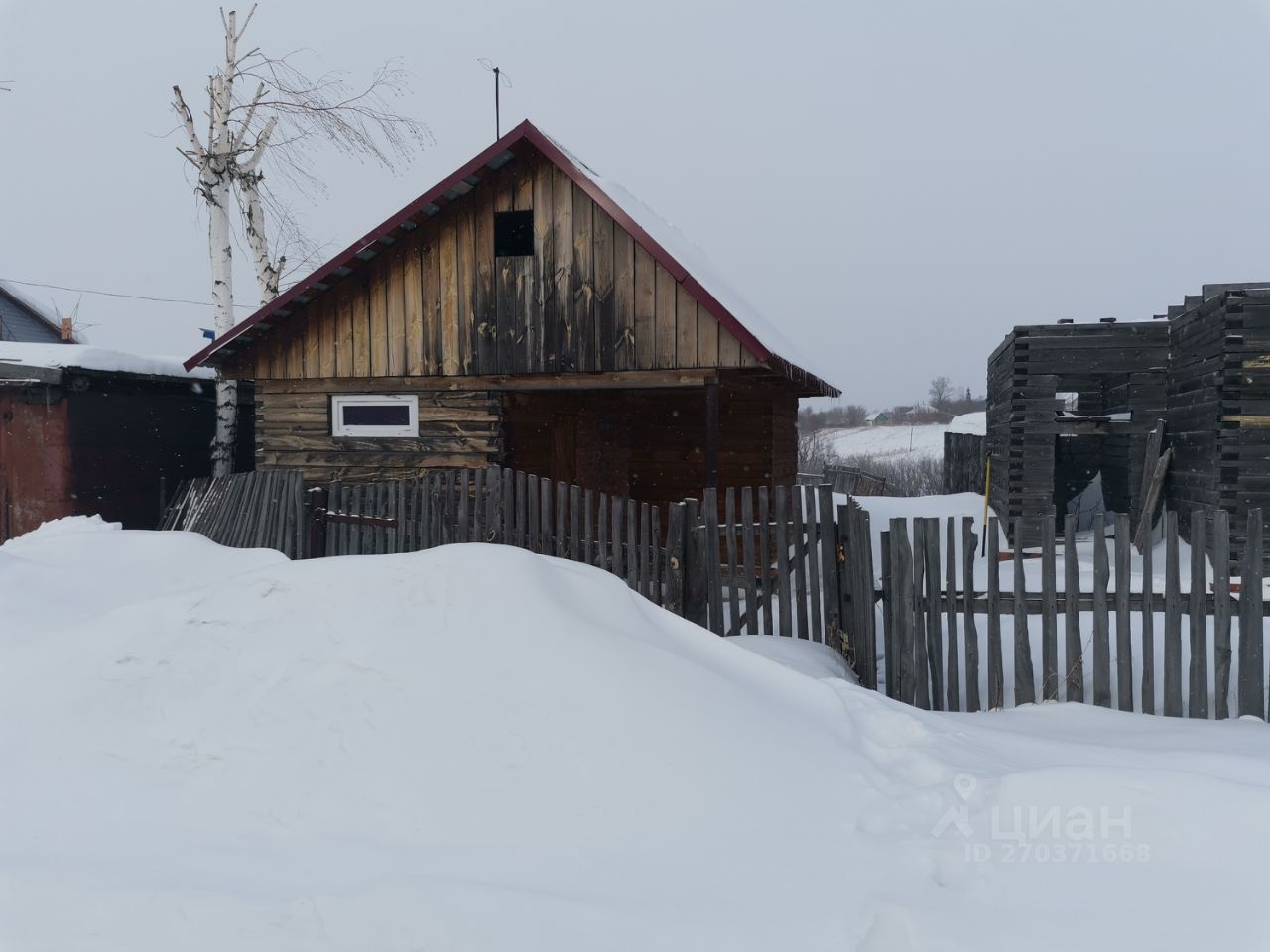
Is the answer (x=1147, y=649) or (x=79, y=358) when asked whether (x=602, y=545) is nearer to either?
(x=1147, y=649)

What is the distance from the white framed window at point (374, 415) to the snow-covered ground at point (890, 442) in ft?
181

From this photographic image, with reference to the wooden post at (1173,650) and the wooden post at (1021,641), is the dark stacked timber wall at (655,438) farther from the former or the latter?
the wooden post at (1173,650)

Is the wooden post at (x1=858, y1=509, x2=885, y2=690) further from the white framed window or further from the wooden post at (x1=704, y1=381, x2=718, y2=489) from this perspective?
the white framed window

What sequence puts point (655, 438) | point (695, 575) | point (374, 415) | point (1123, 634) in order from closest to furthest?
1. point (1123, 634)
2. point (695, 575)
3. point (374, 415)
4. point (655, 438)

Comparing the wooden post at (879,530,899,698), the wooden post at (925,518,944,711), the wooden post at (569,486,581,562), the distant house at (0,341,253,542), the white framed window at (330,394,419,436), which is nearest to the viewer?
the wooden post at (925,518,944,711)

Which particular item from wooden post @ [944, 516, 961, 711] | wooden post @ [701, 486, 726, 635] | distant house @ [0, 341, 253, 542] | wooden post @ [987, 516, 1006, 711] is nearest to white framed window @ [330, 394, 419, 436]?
distant house @ [0, 341, 253, 542]

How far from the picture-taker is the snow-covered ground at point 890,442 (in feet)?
218

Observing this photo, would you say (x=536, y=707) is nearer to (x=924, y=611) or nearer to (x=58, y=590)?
(x=924, y=611)

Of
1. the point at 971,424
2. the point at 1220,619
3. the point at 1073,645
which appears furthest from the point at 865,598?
the point at 971,424

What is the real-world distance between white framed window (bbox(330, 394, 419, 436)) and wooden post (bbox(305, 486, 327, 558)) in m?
1.32

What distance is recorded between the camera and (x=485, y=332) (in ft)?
34.4

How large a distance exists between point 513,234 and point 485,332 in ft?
4.75

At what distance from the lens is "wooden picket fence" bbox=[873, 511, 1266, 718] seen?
17.8 feet

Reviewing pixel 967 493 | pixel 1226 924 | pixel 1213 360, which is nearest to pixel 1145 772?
pixel 1226 924
